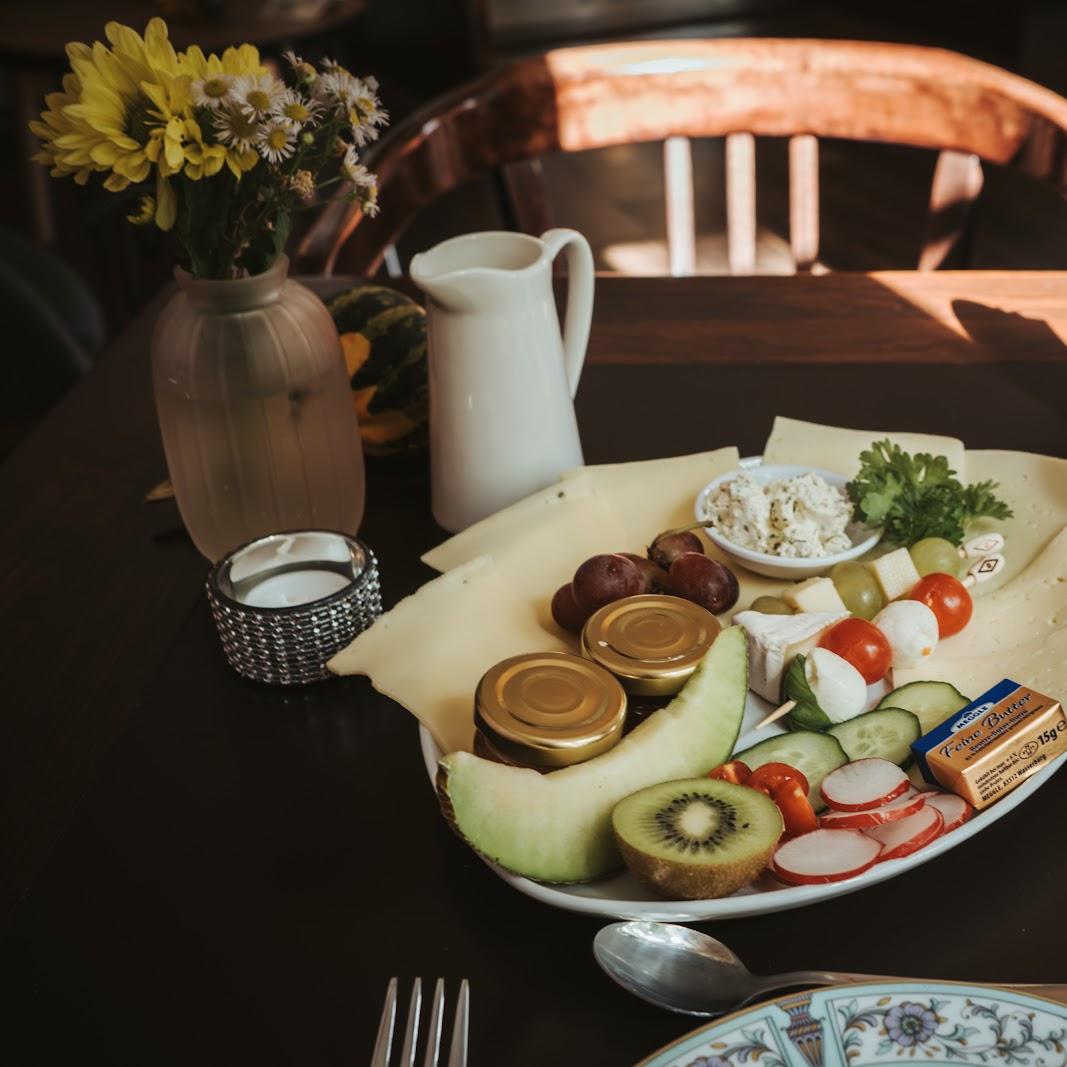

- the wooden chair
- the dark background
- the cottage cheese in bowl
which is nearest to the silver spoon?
the cottage cheese in bowl

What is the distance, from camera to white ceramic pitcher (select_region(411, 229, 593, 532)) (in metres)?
0.87

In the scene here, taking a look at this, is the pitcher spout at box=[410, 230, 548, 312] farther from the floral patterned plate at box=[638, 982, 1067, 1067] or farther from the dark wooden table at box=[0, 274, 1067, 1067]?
the floral patterned plate at box=[638, 982, 1067, 1067]

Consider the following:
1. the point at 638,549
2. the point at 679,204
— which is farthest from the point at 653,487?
the point at 679,204

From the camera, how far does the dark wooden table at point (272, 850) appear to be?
588mm

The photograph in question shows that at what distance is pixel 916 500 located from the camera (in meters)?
0.87

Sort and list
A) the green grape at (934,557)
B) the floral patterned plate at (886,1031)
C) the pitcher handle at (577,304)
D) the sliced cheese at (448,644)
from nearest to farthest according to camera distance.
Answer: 1. the floral patterned plate at (886,1031)
2. the sliced cheese at (448,644)
3. the green grape at (934,557)
4. the pitcher handle at (577,304)

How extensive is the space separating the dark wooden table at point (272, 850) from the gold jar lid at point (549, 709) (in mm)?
78

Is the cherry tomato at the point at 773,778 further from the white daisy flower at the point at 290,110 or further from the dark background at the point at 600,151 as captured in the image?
the dark background at the point at 600,151

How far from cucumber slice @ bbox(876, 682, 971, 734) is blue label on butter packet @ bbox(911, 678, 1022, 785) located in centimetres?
2

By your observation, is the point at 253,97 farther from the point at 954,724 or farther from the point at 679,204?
the point at 679,204

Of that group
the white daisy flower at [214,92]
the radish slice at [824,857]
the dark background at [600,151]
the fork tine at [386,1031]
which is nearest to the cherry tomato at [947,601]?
the radish slice at [824,857]

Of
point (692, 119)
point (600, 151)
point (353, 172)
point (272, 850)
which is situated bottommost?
point (600, 151)

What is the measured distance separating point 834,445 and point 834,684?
13.1 inches

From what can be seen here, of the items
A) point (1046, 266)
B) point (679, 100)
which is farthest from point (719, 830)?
point (1046, 266)
